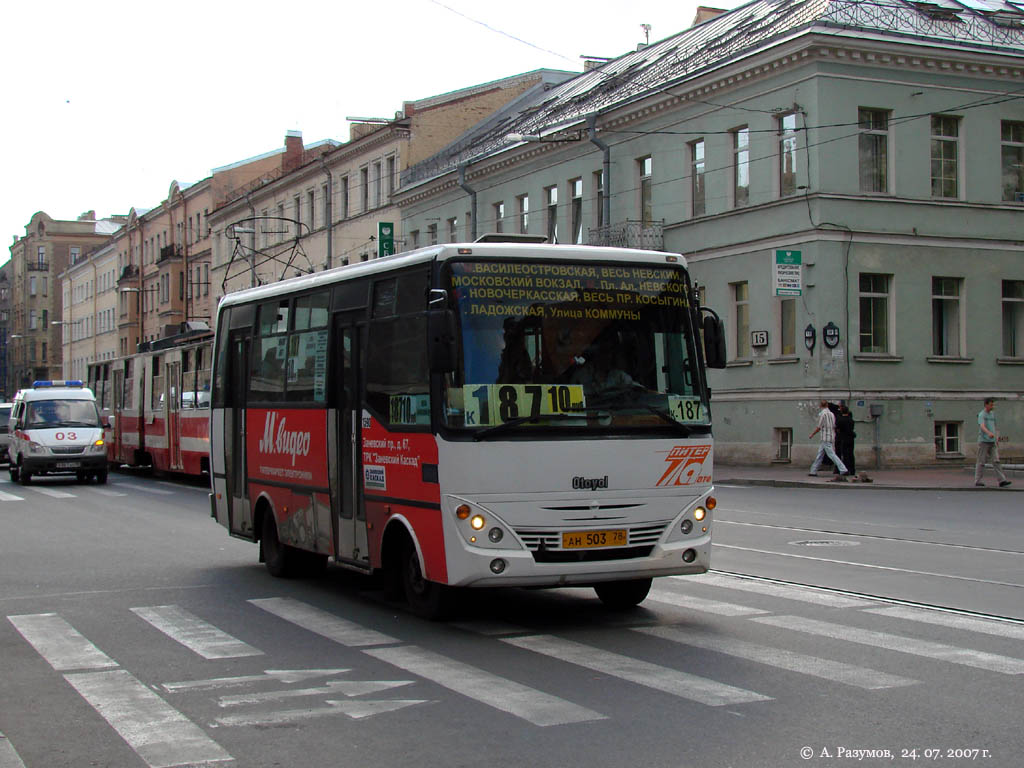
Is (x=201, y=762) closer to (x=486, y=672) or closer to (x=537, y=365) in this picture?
(x=486, y=672)

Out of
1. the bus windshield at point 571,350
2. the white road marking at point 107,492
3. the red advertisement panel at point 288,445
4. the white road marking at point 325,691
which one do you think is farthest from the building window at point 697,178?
the white road marking at point 325,691

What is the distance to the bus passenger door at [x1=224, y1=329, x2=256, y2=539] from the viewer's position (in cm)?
1396

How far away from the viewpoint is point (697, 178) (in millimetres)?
37438

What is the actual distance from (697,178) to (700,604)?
91.4 feet

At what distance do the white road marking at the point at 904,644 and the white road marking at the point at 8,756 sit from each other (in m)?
5.35

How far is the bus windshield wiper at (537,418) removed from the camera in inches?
372

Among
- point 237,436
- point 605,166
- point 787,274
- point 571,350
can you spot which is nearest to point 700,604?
point 571,350

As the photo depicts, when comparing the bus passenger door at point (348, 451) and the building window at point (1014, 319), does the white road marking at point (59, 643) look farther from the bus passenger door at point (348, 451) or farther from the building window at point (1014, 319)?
the building window at point (1014, 319)

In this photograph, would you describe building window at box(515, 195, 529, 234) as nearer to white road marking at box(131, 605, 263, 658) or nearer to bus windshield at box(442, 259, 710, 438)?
white road marking at box(131, 605, 263, 658)

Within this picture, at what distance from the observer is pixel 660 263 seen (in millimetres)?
10352

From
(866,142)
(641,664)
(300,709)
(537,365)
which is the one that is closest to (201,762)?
(300,709)

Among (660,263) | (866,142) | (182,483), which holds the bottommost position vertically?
(182,483)

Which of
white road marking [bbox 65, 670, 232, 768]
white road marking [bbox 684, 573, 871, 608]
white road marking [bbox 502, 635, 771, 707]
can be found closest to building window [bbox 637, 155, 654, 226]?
white road marking [bbox 684, 573, 871, 608]

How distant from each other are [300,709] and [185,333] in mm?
25293
